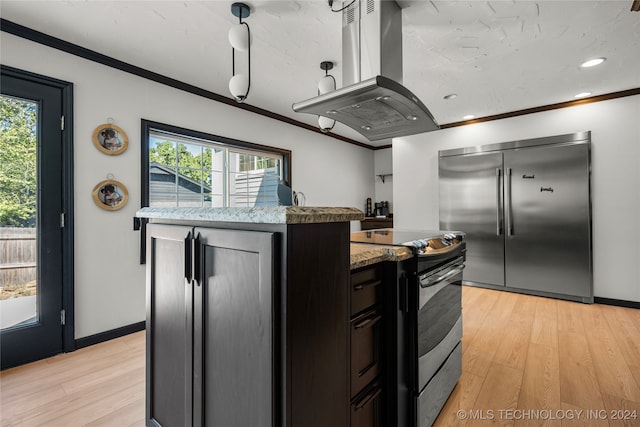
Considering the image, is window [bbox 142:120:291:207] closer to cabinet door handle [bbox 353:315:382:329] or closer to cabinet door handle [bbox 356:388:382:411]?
cabinet door handle [bbox 353:315:382:329]

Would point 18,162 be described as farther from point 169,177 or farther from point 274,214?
point 274,214

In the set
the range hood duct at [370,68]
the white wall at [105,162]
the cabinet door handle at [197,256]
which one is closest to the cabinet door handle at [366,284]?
the cabinet door handle at [197,256]

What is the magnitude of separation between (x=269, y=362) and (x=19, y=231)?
245 centimetres

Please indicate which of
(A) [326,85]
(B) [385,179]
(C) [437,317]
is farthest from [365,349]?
(B) [385,179]

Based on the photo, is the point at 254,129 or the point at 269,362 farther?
the point at 254,129

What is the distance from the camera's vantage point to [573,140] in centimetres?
365

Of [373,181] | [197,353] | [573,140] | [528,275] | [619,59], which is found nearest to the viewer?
[197,353]

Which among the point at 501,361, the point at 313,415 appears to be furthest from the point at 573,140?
the point at 313,415

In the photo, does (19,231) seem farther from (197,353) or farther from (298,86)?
(298,86)

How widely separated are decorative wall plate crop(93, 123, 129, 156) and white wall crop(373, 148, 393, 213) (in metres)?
4.74

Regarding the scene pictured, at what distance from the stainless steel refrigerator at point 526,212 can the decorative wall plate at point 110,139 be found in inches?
160

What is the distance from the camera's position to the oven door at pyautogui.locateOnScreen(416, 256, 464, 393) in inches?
56.6

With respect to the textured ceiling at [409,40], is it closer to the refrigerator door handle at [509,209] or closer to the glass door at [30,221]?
the glass door at [30,221]

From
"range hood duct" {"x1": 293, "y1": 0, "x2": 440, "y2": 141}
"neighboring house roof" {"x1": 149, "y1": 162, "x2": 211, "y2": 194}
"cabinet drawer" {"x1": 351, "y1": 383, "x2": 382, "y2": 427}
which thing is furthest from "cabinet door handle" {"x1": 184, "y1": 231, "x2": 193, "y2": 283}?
"neighboring house roof" {"x1": 149, "y1": 162, "x2": 211, "y2": 194}
